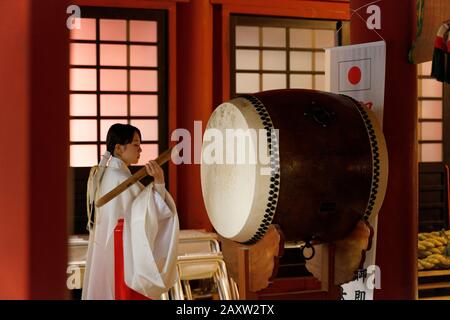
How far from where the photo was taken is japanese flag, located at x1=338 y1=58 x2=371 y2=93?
2971 mm

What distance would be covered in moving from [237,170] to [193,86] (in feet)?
7.94

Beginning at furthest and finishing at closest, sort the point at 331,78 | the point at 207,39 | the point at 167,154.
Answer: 1. the point at 207,39
2. the point at 331,78
3. the point at 167,154

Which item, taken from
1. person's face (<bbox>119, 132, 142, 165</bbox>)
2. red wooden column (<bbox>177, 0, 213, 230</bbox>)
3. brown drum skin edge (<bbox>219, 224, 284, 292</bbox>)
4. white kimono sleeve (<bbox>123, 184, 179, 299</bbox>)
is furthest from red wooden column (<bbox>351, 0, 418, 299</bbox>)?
red wooden column (<bbox>177, 0, 213, 230</bbox>)

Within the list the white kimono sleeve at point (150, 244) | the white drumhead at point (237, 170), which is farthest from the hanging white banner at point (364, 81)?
the white kimono sleeve at point (150, 244)

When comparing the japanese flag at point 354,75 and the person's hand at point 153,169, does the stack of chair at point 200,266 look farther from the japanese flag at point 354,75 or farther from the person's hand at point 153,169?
the japanese flag at point 354,75

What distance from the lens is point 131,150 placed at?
10.7 ft

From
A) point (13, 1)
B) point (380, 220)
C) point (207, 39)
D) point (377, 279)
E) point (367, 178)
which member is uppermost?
point (207, 39)

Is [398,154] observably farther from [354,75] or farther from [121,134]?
[121,134]

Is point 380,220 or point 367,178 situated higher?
point 367,178

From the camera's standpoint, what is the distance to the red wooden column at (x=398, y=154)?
9.98ft

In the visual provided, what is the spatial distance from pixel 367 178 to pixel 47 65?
147 cm

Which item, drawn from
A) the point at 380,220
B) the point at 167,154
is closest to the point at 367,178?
the point at 380,220

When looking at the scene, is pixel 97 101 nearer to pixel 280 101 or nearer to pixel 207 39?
pixel 207 39

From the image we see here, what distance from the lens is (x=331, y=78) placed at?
3.17 metres
